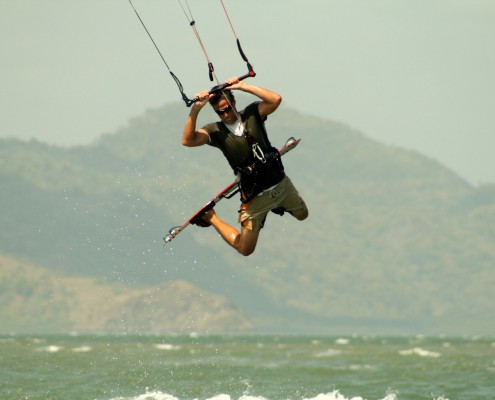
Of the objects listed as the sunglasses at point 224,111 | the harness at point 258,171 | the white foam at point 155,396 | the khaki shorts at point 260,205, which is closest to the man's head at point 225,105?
the sunglasses at point 224,111

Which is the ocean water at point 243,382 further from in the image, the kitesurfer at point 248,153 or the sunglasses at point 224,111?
the sunglasses at point 224,111

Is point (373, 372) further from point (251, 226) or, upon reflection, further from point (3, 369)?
point (251, 226)

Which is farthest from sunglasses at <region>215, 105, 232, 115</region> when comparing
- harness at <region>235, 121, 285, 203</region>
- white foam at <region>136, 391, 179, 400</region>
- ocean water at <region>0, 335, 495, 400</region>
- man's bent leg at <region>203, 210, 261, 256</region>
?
white foam at <region>136, 391, 179, 400</region>

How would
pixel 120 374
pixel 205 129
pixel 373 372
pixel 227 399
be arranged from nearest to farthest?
pixel 205 129 < pixel 227 399 < pixel 120 374 < pixel 373 372

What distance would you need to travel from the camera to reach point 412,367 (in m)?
42.1

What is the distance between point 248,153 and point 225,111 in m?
0.71

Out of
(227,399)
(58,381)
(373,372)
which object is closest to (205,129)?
(227,399)

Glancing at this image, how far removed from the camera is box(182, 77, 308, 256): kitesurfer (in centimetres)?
1562

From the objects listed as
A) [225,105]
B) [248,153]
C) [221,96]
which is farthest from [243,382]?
[221,96]

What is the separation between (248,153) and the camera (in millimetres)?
16328

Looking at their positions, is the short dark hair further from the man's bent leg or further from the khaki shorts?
the man's bent leg

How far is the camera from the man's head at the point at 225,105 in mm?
15594

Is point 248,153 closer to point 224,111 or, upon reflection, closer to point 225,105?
point 224,111

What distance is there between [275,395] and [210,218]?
10353 mm
